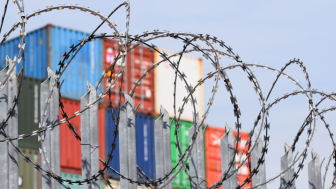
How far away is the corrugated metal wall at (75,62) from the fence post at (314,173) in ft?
62.2

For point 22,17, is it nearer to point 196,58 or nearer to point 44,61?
point 44,61

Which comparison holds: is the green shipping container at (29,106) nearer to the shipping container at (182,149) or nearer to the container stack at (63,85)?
the container stack at (63,85)

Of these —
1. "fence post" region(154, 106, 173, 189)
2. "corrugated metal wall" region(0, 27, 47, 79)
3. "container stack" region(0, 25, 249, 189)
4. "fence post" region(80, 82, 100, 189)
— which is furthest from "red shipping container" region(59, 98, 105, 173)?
A: "fence post" region(80, 82, 100, 189)

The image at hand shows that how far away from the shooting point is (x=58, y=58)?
39.4 metres

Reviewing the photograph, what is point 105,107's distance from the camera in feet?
132

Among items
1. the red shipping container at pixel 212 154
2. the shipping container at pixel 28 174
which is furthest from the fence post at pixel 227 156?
the red shipping container at pixel 212 154

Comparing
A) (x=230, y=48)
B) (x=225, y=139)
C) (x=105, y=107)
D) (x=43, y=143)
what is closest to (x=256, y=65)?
(x=230, y=48)

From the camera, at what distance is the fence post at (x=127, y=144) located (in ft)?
48.4

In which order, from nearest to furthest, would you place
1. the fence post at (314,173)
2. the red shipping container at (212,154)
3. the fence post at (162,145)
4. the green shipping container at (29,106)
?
1. the fence post at (162,145)
2. the fence post at (314,173)
3. the green shipping container at (29,106)
4. the red shipping container at (212,154)

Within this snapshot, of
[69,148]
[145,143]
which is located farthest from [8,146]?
[145,143]

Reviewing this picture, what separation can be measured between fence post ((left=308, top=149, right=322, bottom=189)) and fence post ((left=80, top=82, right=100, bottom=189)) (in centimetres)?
1002

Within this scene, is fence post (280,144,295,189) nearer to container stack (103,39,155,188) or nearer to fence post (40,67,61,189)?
fence post (40,67,61,189)

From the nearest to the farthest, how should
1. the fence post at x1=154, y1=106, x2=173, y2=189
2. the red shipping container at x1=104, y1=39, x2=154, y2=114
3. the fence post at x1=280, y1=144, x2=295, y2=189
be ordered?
the fence post at x1=154, y1=106, x2=173, y2=189 < the fence post at x1=280, y1=144, x2=295, y2=189 < the red shipping container at x1=104, y1=39, x2=154, y2=114

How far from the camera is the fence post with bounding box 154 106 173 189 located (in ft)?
52.3
